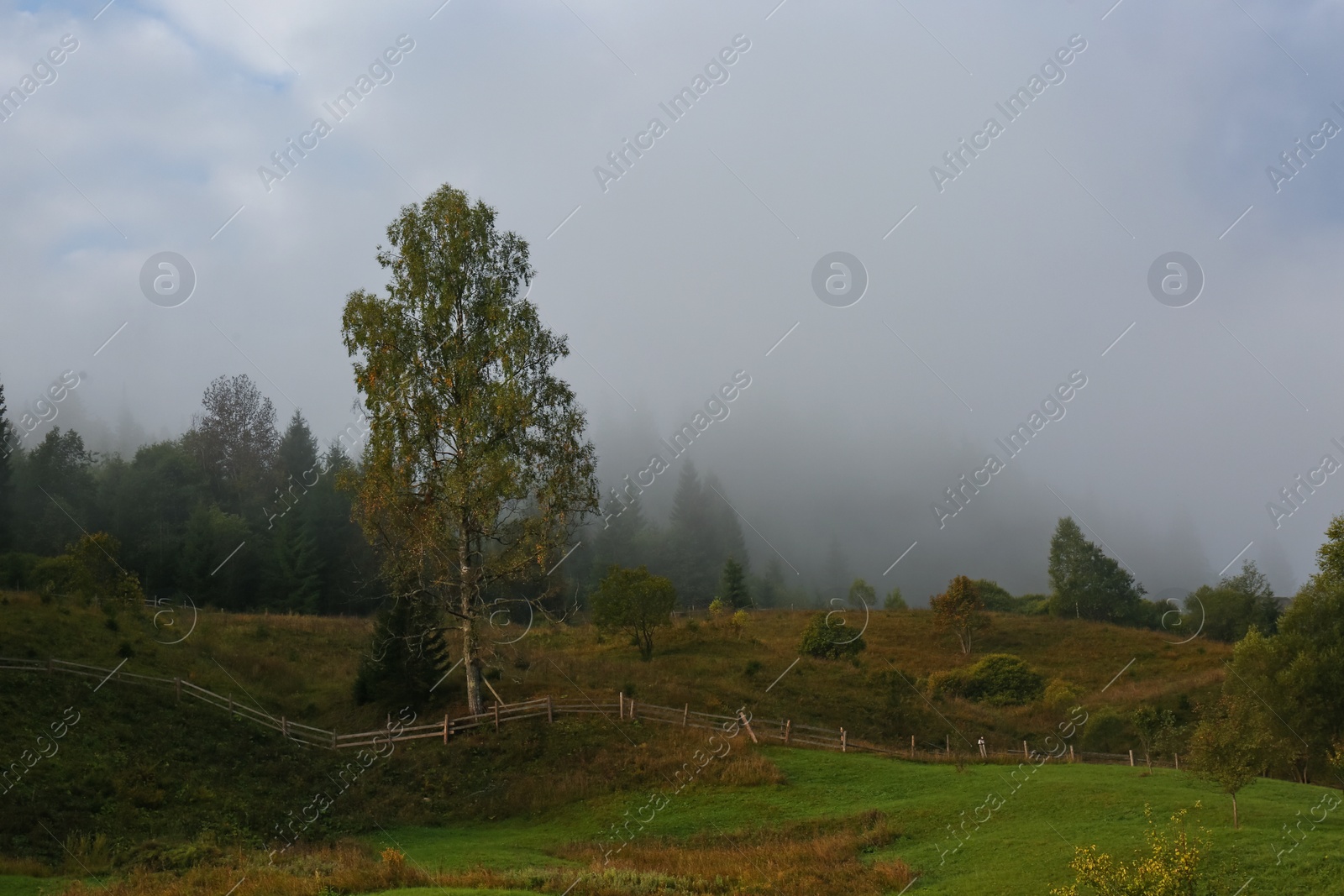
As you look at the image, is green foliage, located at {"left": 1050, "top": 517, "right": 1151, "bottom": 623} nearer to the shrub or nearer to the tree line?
the shrub

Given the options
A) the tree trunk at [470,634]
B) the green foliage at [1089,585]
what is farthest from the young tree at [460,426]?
the green foliage at [1089,585]

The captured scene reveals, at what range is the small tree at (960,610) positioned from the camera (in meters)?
70.2

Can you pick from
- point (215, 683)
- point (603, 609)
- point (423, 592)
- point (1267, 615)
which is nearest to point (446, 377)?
point (423, 592)

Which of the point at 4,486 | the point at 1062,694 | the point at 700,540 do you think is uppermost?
the point at 4,486

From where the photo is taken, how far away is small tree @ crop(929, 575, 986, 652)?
70.2m

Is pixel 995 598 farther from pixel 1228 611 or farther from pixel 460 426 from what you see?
pixel 460 426

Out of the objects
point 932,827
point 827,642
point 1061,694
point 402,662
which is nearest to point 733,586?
point 827,642

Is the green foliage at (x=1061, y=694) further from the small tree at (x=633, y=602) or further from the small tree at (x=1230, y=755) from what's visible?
→ the small tree at (x=1230, y=755)

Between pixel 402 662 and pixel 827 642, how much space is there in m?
32.7

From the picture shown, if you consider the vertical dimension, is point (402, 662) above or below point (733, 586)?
below

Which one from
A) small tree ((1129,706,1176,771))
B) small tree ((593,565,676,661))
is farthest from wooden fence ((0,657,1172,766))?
small tree ((593,565,676,661))

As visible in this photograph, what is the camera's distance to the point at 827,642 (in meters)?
59.3

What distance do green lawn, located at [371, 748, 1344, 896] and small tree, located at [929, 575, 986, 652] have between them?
39.6m

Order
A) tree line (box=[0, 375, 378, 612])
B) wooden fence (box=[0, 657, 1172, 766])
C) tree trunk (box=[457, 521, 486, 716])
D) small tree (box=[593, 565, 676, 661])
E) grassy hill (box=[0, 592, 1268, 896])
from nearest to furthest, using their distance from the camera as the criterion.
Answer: grassy hill (box=[0, 592, 1268, 896]) < wooden fence (box=[0, 657, 1172, 766]) < tree trunk (box=[457, 521, 486, 716]) < small tree (box=[593, 565, 676, 661]) < tree line (box=[0, 375, 378, 612])
